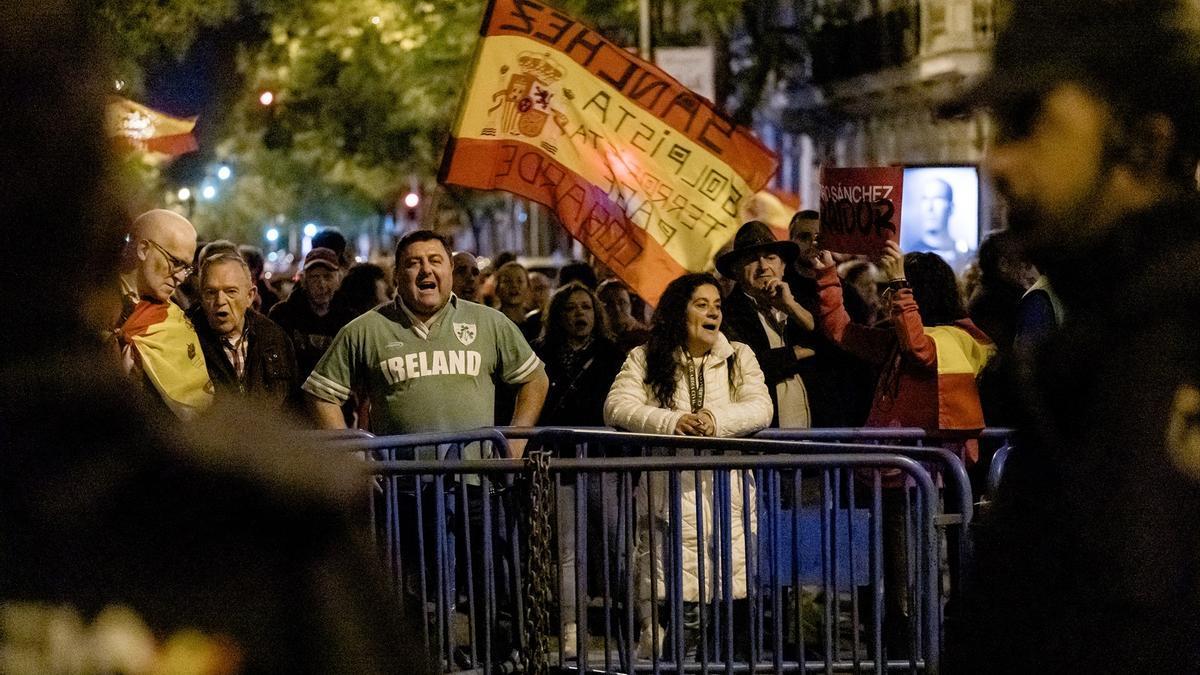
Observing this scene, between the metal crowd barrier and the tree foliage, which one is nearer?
the metal crowd barrier

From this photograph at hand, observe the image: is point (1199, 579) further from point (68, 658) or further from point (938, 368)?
point (938, 368)

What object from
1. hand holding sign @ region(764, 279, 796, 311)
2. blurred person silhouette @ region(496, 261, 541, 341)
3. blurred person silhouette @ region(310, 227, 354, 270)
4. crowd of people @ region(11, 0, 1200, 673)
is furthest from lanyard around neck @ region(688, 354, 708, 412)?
blurred person silhouette @ region(310, 227, 354, 270)

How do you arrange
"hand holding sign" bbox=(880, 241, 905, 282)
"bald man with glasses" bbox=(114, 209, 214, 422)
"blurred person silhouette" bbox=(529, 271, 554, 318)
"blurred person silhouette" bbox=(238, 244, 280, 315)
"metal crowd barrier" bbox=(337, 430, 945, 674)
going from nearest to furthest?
"metal crowd barrier" bbox=(337, 430, 945, 674)
"bald man with glasses" bbox=(114, 209, 214, 422)
"hand holding sign" bbox=(880, 241, 905, 282)
"blurred person silhouette" bbox=(238, 244, 280, 315)
"blurred person silhouette" bbox=(529, 271, 554, 318)

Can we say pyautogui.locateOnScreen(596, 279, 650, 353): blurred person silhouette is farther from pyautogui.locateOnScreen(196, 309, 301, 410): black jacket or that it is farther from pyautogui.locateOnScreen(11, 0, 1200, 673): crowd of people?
pyautogui.locateOnScreen(11, 0, 1200, 673): crowd of people

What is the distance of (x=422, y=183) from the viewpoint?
5822 centimetres

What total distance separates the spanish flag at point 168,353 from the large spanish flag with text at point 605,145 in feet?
9.17

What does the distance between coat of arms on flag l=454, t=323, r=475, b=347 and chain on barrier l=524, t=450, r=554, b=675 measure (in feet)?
6.03

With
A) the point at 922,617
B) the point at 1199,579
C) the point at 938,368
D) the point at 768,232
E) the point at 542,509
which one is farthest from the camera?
the point at 768,232

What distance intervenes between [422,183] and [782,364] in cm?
4955

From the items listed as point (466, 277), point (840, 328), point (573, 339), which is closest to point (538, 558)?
point (840, 328)

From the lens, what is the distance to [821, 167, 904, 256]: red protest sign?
29.5 ft

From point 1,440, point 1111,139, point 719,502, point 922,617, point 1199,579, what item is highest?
point 1111,139

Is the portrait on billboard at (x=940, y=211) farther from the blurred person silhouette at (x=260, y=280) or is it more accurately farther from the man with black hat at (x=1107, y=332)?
the man with black hat at (x=1107, y=332)

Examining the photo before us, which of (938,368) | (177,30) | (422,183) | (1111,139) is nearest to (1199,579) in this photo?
(1111,139)
